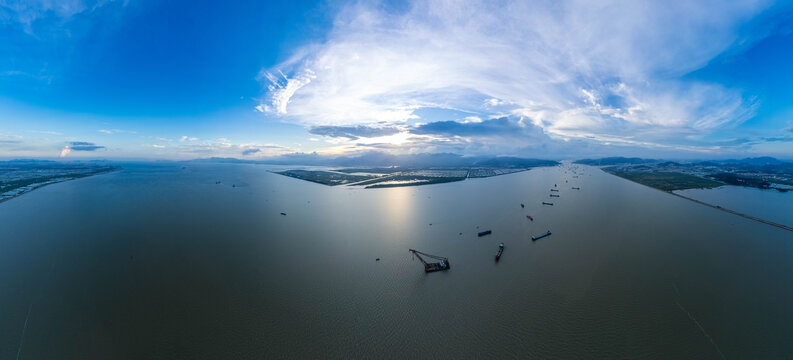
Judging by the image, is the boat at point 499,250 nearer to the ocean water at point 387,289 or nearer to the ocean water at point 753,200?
the ocean water at point 387,289

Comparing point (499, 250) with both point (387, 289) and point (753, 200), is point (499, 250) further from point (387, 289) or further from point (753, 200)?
point (753, 200)

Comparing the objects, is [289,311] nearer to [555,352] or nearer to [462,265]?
[462,265]

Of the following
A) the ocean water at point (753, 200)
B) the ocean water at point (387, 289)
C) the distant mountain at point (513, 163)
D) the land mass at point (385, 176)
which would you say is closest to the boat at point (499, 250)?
the ocean water at point (387, 289)

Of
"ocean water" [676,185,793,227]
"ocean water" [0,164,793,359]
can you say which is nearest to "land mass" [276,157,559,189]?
"ocean water" [0,164,793,359]

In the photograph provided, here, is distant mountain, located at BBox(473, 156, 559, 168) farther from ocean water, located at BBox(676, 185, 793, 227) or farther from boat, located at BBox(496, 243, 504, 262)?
boat, located at BBox(496, 243, 504, 262)

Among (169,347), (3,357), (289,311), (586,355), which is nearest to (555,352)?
(586,355)

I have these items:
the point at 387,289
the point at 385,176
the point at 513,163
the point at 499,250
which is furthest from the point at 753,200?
the point at 513,163

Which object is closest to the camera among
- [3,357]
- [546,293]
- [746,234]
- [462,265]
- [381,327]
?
[3,357]

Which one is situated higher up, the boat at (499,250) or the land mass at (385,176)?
the land mass at (385,176)
